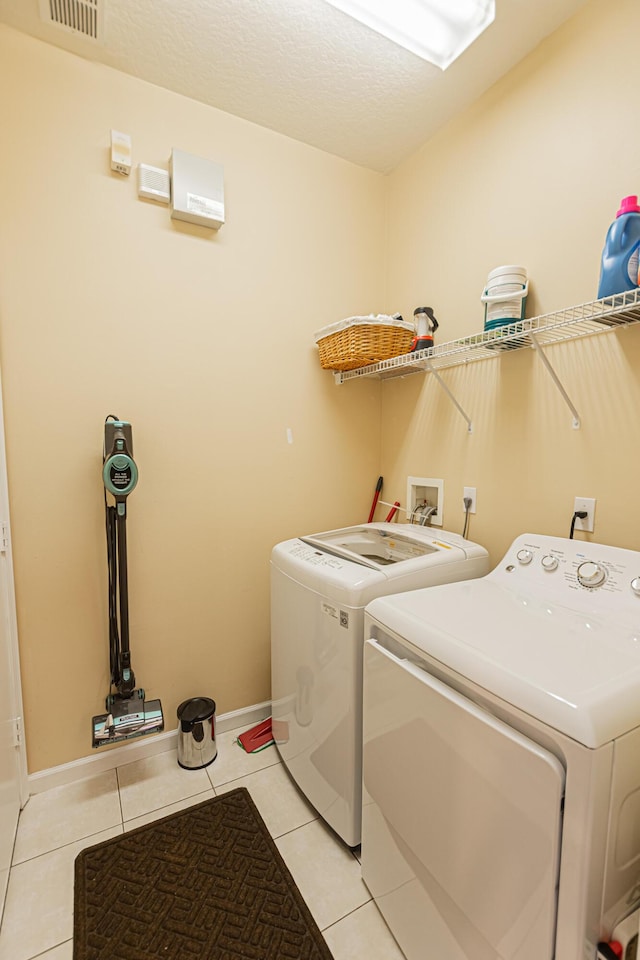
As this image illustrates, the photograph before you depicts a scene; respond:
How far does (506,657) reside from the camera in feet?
2.82

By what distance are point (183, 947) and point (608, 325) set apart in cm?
207

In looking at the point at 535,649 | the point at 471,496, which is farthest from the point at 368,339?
the point at 535,649

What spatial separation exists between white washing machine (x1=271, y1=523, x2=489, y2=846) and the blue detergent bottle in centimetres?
92

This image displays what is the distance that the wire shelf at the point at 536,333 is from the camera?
3.83ft

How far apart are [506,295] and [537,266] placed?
0.21m

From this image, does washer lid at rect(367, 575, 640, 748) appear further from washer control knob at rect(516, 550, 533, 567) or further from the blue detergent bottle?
the blue detergent bottle

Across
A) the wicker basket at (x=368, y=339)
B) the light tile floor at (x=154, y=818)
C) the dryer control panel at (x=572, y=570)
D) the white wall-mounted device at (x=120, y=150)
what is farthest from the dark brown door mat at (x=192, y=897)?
the white wall-mounted device at (x=120, y=150)

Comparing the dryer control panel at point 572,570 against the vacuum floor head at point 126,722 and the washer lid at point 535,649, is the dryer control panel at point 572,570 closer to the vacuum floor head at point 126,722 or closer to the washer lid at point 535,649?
the washer lid at point 535,649

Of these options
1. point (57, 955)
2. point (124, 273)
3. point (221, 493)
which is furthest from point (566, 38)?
point (57, 955)

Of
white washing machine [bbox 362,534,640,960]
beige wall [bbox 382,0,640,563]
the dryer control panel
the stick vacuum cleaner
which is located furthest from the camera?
the stick vacuum cleaner

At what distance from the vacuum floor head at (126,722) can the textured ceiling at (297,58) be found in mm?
2356

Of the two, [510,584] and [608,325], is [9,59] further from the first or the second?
[510,584]

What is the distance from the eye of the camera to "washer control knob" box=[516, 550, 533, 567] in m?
1.35

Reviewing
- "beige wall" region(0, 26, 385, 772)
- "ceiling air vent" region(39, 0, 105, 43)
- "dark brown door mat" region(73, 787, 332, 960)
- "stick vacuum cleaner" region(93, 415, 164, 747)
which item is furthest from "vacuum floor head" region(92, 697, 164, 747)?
"ceiling air vent" region(39, 0, 105, 43)
